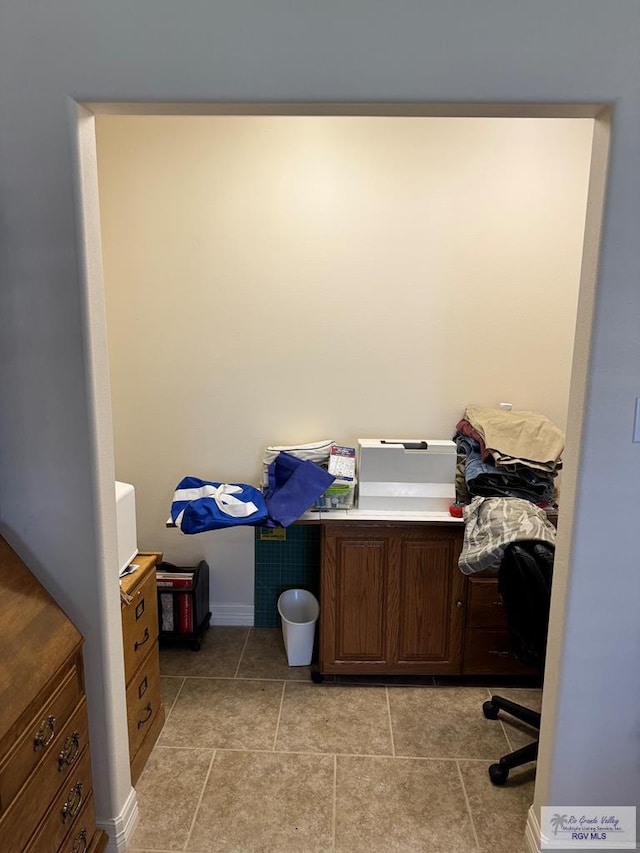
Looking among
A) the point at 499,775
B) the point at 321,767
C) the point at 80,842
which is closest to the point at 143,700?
the point at 80,842

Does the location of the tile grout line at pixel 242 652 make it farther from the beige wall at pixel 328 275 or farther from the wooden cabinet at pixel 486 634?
the wooden cabinet at pixel 486 634

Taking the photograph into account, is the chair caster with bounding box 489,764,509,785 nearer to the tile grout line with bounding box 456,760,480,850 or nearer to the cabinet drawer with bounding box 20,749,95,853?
Answer: the tile grout line with bounding box 456,760,480,850

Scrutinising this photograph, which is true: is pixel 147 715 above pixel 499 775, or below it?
above

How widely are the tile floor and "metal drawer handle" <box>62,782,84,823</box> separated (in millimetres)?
406

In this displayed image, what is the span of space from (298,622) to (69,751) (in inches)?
61.6

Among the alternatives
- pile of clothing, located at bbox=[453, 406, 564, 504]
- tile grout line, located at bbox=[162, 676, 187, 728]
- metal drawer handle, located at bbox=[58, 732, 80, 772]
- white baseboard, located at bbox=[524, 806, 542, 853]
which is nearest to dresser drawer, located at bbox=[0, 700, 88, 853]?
metal drawer handle, located at bbox=[58, 732, 80, 772]

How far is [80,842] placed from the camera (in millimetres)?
1694

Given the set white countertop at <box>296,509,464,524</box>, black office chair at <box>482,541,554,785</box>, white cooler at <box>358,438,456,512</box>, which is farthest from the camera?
white cooler at <box>358,438,456,512</box>

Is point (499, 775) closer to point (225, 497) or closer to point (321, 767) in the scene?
point (321, 767)

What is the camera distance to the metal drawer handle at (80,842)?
1657 millimetres

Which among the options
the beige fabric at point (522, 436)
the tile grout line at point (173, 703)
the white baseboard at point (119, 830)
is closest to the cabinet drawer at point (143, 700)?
the tile grout line at point (173, 703)

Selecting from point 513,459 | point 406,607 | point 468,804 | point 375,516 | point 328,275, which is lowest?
point 468,804

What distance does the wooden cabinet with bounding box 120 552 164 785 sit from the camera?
2.14 m

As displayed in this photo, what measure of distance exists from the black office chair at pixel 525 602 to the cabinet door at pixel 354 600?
66cm
